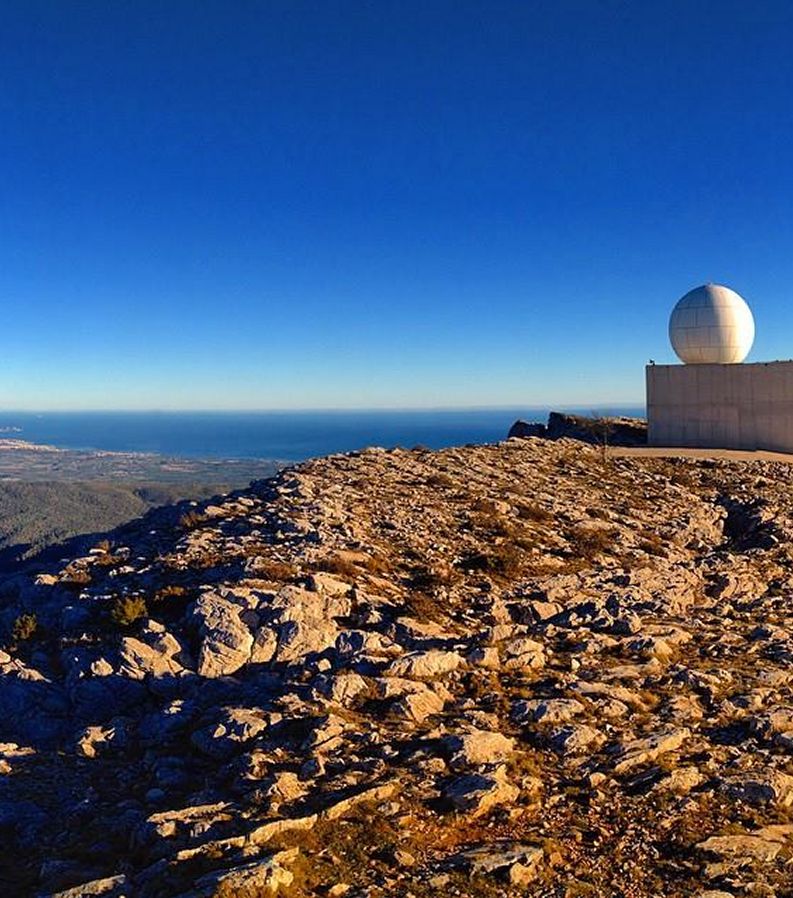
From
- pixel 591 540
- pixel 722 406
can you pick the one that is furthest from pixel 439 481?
pixel 722 406

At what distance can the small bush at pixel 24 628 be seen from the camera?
1104cm

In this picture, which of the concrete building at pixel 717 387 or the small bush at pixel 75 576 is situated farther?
the concrete building at pixel 717 387

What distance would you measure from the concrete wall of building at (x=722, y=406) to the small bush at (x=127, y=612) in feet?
87.4

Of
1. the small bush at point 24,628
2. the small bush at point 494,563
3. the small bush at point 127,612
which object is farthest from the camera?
the small bush at point 494,563

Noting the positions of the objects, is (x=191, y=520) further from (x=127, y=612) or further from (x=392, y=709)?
(x=392, y=709)

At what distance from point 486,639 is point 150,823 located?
5.36 metres

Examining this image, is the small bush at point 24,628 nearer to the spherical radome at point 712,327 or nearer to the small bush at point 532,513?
the small bush at point 532,513

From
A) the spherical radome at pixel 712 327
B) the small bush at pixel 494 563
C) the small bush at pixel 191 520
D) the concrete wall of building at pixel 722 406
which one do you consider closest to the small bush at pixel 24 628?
the small bush at pixel 191 520

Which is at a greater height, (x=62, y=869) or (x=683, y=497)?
(x=683, y=497)

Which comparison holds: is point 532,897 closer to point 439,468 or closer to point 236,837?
point 236,837

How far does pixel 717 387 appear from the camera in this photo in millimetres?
32281

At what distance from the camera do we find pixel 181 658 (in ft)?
32.6

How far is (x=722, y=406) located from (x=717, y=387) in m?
0.82

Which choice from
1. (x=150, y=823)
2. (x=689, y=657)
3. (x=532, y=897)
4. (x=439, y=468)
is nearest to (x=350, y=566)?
(x=689, y=657)
